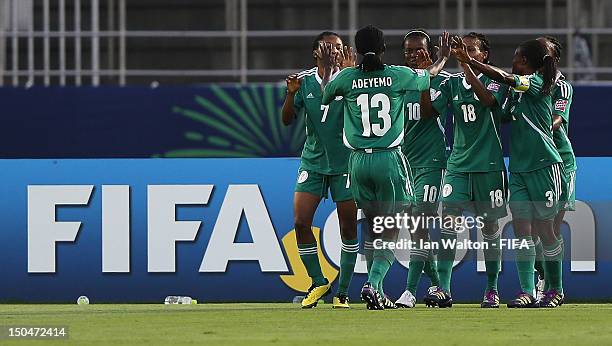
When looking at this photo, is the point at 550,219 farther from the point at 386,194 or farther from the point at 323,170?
the point at 323,170

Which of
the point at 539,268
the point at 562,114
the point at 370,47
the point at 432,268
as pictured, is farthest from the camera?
the point at 539,268

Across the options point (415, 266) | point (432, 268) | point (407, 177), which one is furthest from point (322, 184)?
point (432, 268)

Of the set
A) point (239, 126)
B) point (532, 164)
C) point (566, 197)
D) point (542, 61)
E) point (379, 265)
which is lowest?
point (379, 265)

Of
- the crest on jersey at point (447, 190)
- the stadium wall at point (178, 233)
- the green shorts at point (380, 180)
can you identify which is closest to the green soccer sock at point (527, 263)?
the crest on jersey at point (447, 190)

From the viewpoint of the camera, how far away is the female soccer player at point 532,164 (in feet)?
34.1

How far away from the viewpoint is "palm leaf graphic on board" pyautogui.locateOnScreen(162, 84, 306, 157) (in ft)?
44.8

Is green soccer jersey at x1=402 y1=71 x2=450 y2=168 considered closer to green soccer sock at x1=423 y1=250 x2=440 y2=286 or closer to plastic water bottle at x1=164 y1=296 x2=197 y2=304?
green soccer sock at x1=423 y1=250 x2=440 y2=286

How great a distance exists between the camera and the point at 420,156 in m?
10.8

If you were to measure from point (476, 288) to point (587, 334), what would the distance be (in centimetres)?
417

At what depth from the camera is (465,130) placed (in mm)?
10578

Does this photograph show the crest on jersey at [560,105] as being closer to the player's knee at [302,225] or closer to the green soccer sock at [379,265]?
the green soccer sock at [379,265]

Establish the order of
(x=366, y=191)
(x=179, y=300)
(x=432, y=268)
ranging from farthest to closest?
(x=179, y=300) < (x=432, y=268) < (x=366, y=191)

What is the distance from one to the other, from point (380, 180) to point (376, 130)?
34 centimetres

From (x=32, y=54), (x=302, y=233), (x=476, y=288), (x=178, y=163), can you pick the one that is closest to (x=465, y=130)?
(x=302, y=233)
